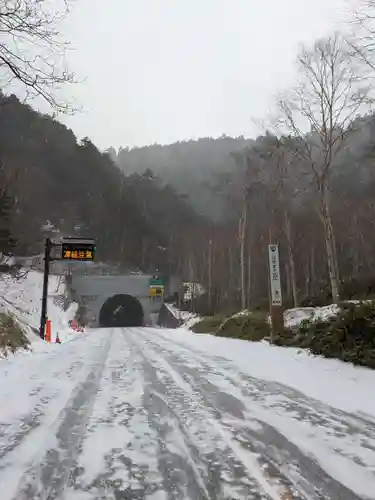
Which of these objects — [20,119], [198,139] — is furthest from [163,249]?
[20,119]

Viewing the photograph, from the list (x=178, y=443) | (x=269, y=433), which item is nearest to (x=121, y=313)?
(x=269, y=433)

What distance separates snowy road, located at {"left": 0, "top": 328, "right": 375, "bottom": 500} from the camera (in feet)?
10.4

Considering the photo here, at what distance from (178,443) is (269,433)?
0.99 m

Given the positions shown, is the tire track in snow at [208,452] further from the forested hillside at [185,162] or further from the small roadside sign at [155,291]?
the forested hillside at [185,162]

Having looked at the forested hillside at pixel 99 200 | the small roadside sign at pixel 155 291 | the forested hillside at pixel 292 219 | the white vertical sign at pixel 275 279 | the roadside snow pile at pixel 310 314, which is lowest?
the roadside snow pile at pixel 310 314

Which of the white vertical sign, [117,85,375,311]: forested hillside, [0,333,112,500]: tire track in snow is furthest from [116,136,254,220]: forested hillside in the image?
[0,333,112,500]: tire track in snow

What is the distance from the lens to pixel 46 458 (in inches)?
147

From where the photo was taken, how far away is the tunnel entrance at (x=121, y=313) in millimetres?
61562

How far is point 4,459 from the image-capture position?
369cm

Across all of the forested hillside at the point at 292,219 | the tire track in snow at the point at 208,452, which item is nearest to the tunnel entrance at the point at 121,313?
the forested hillside at the point at 292,219

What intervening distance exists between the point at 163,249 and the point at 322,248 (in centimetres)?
3830

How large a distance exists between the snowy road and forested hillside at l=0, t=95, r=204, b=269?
2239 inches

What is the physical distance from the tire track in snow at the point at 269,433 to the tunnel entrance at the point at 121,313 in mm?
53481

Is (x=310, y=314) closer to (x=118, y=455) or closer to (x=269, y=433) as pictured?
(x=269, y=433)
